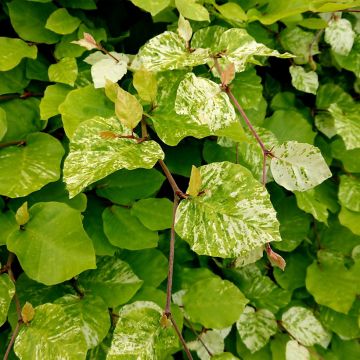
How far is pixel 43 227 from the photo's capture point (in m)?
0.64

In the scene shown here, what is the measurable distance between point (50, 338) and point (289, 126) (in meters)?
0.60

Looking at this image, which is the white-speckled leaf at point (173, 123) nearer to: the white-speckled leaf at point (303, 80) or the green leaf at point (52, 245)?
the green leaf at point (52, 245)

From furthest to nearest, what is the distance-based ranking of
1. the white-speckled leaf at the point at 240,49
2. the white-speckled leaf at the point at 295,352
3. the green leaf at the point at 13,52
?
the white-speckled leaf at the point at 295,352 < the green leaf at the point at 13,52 < the white-speckled leaf at the point at 240,49

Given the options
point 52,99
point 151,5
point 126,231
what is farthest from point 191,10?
point 126,231

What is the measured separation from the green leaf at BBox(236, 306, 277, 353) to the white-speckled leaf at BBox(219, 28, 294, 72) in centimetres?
48

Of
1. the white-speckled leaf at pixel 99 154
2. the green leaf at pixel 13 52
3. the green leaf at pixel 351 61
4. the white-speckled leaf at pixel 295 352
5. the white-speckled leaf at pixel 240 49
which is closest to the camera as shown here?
the white-speckled leaf at pixel 99 154

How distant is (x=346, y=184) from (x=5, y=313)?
0.70 metres

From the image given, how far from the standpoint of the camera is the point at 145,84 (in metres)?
0.65

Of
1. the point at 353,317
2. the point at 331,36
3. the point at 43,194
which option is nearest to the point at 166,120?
the point at 43,194

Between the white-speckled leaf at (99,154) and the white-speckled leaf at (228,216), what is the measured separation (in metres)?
0.08

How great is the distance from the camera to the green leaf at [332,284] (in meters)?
0.90

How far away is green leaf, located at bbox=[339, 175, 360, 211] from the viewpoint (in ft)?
2.98

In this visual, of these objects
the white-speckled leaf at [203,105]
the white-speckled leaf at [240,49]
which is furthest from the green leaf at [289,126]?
the white-speckled leaf at [203,105]

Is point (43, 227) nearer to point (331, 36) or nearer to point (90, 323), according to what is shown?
point (90, 323)
